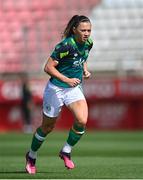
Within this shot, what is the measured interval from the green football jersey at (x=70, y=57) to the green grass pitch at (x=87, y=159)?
126 cm

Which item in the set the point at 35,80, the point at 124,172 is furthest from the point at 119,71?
the point at 124,172

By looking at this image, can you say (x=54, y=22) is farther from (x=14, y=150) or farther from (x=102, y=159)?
(x=102, y=159)

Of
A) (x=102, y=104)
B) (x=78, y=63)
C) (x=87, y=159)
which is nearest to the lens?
(x=78, y=63)

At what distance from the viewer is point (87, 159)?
1293 cm

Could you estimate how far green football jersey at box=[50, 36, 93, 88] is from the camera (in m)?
9.41

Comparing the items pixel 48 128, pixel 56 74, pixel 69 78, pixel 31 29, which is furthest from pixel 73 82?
pixel 31 29

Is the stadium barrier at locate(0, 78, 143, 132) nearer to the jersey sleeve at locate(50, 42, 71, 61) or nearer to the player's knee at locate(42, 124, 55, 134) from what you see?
the player's knee at locate(42, 124, 55, 134)

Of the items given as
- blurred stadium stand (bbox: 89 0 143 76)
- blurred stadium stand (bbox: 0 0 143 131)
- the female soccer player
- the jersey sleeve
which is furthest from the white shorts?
blurred stadium stand (bbox: 89 0 143 76)

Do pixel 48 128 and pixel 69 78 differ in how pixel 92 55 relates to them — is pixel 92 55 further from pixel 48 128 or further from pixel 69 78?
pixel 69 78

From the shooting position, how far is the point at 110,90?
2558cm

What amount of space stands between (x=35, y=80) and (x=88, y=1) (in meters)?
4.50

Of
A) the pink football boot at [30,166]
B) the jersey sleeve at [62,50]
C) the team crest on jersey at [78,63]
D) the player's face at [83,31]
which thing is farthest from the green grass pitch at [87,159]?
the player's face at [83,31]

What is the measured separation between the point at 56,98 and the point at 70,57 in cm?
56

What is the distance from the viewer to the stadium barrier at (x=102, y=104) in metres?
25.5
